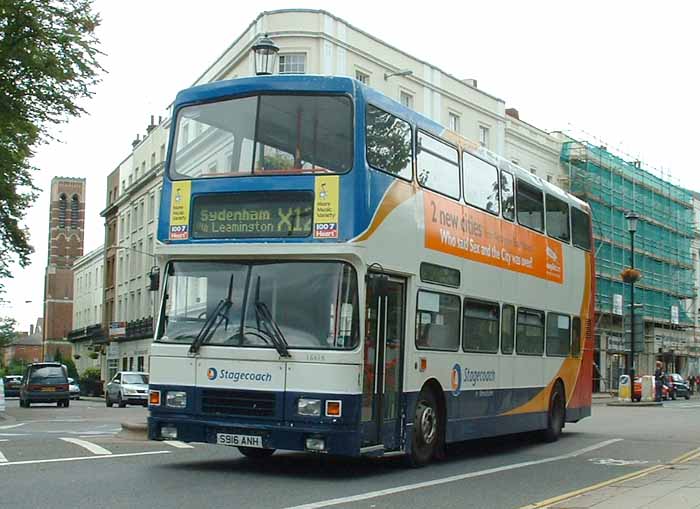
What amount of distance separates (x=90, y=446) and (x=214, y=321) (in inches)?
174

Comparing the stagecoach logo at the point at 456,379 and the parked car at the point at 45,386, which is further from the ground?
the stagecoach logo at the point at 456,379

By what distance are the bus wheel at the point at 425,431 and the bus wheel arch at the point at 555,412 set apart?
5376 mm

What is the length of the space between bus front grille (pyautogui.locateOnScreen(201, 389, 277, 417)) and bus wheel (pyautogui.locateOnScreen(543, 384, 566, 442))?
27.4 feet

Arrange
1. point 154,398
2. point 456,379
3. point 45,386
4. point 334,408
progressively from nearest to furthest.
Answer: point 334,408
point 154,398
point 456,379
point 45,386

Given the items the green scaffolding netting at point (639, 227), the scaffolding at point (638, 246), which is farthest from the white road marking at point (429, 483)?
the green scaffolding netting at point (639, 227)

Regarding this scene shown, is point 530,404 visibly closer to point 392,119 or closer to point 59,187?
point 392,119

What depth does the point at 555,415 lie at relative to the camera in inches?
761

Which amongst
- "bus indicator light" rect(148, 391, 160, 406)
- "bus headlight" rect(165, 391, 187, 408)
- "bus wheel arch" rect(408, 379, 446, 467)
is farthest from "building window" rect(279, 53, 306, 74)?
"bus headlight" rect(165, 391, 187, 408)

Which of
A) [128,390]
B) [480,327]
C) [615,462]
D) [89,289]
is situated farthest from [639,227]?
[480,327]

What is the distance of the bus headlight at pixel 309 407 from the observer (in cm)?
1168

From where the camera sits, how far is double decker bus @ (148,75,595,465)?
11.8 m

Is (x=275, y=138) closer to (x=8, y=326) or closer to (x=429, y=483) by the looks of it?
(x=429, y=483)

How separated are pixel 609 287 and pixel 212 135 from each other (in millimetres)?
55872

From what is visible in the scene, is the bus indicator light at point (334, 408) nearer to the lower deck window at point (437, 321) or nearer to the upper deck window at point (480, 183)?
the lower deck window at point (437, 321)
